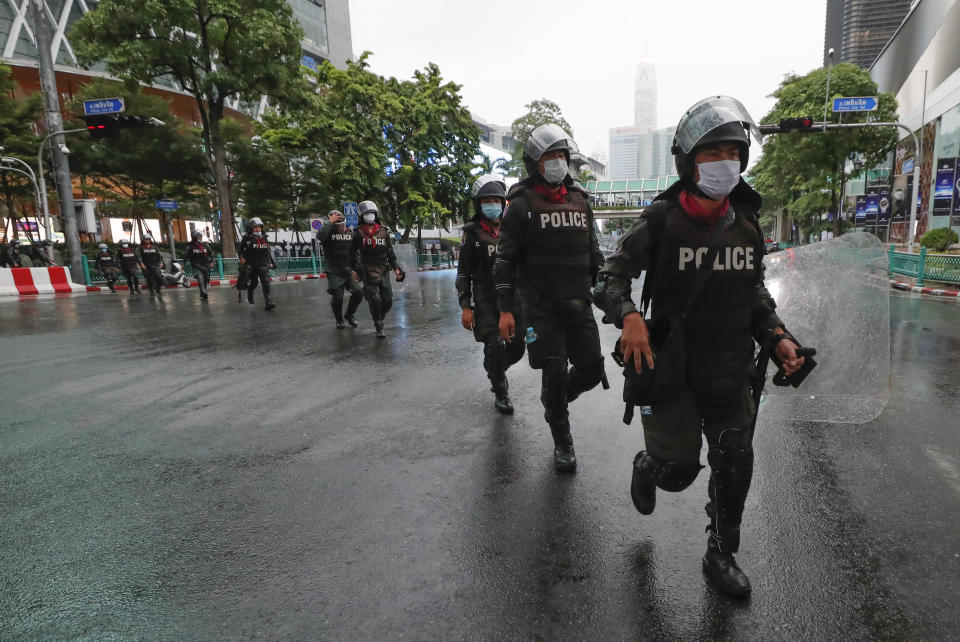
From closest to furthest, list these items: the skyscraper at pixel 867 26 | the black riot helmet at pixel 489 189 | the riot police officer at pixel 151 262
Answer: the black riot helmet at pixel 489 189 → the riot police officer at pixel 151 262 → the skyscraper at pixel 867 26

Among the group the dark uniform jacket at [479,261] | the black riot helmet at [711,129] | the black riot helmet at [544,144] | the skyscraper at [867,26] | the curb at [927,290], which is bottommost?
the curb at [927,290]

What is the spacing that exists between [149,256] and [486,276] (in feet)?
47.8

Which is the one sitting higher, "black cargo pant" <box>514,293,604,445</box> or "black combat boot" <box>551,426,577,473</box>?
"black cargo pant" <box>514,293,604,445</box>

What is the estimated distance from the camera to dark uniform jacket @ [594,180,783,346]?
6.91 ft

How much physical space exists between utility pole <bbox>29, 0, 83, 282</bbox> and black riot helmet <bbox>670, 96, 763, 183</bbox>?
20640 millimetres

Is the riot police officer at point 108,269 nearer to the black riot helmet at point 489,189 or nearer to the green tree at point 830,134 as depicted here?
Result: the black riot helmet at point 489,189

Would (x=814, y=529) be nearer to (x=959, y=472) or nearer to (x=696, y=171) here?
(x=959, y=472)

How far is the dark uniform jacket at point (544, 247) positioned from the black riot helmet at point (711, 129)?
1151mm

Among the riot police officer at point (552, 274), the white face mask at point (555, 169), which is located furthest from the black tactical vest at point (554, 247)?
the white face mask at point (555, 169)

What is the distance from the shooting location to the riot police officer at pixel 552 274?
3.30 metres

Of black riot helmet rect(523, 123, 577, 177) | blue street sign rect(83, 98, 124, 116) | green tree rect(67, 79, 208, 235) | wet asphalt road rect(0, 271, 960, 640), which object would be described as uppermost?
green tree rect(67, 79, 208, 235)

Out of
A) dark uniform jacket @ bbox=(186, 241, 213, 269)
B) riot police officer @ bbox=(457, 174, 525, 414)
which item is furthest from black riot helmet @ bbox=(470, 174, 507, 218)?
dark uniform jacket @ bbox=(186, 241, 213, 269)

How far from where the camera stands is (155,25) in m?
19.4

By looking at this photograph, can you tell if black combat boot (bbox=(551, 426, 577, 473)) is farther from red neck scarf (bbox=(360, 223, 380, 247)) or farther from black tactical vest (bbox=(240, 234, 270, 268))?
black tactical vest (bbox=(240, 234, 270, 268))
